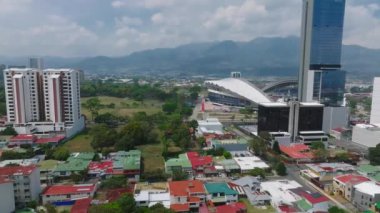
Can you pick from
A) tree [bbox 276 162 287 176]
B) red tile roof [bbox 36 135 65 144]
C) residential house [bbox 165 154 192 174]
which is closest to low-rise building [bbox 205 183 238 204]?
residential house [bbox 165 154 192 174]

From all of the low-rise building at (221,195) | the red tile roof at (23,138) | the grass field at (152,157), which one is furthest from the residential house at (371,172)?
the red tile roof at (23,138)

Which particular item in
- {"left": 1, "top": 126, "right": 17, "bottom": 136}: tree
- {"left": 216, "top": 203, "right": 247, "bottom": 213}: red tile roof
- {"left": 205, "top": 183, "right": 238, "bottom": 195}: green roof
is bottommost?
{"left": 216, "top": 203, "right": 247, "bottom": 213}: red tile roof

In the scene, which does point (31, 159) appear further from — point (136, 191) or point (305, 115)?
point (305, 115)

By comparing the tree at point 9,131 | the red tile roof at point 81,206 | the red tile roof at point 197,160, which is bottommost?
the red tile roof at point 81,206

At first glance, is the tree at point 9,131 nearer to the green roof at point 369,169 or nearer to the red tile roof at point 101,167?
the red tile roof at point 101,167

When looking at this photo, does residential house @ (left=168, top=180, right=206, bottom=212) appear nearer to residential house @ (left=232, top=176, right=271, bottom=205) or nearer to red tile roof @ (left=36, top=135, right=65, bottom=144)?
residential house @ (left=232, top=176, right=271, bottom=205)

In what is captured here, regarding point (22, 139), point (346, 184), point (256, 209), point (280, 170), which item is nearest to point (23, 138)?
point (22, 139)

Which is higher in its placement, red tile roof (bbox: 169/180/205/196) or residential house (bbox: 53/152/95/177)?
red tile roof (bbox: 169/180/205/196)
